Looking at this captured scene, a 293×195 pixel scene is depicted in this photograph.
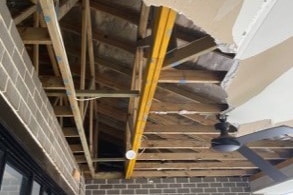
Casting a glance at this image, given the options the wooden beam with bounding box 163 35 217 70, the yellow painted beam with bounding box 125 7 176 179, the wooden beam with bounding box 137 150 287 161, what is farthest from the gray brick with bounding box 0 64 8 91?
the wooden beam with bounding box 137 150 287 161

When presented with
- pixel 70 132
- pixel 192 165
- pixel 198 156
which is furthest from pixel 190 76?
pixel 192 165

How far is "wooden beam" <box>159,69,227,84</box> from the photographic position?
109 inches

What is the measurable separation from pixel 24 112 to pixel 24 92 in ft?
0.44

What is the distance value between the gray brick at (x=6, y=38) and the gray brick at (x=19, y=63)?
0.22 feet

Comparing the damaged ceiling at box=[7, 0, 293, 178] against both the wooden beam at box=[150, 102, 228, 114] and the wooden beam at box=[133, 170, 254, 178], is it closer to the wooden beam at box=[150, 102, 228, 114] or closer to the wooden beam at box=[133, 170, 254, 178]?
the wooden beam at box=[150, 102, 228, 114]

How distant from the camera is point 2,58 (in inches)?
68.2

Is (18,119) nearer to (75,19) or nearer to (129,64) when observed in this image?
(75,19)

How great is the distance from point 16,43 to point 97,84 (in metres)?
1.79

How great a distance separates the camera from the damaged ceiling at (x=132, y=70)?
2146mm

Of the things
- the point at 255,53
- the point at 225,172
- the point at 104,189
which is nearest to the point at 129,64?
the point at 255,53

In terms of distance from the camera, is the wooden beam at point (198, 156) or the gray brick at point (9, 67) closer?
the gray brick at point (9, 67)

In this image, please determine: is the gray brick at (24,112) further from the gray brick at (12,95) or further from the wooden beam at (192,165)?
the wooden beam at (192,165)

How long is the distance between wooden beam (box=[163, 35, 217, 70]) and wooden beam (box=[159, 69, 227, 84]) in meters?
0.44

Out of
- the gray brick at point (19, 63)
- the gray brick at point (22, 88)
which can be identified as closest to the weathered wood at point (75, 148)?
the gray brick at point (22, 88)
